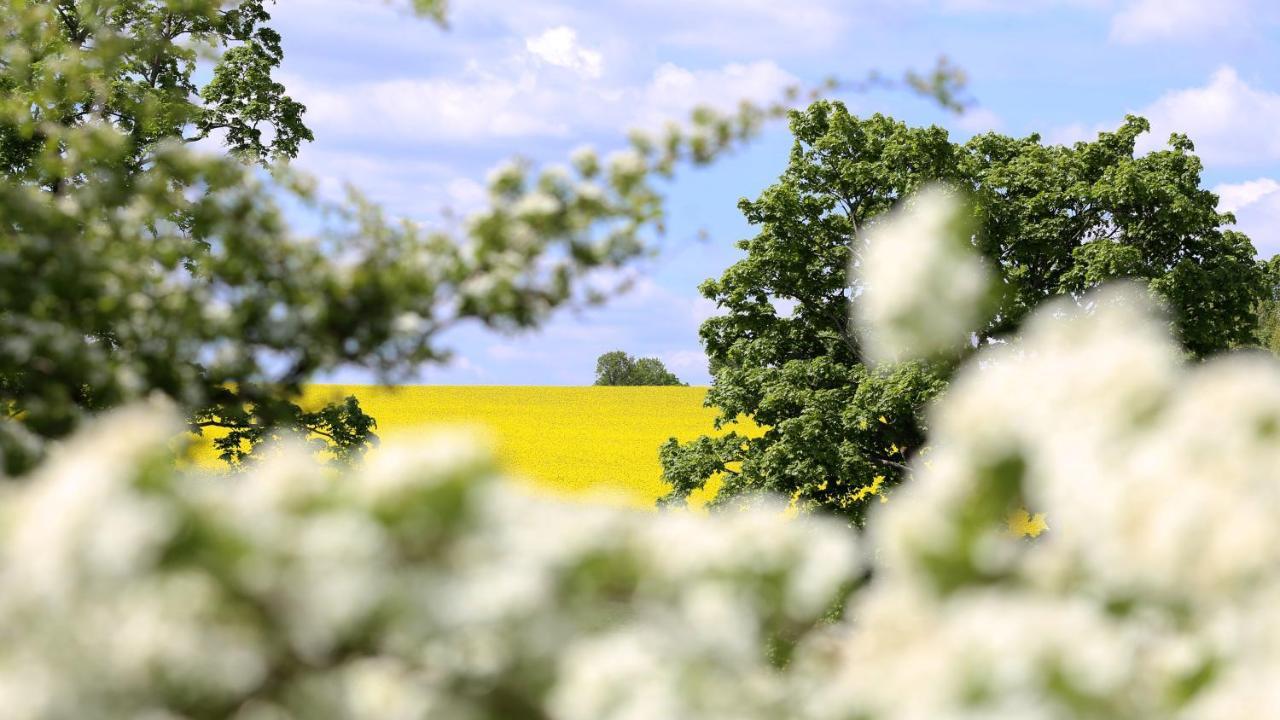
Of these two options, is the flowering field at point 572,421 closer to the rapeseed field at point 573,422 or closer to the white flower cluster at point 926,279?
the rapeseed field at point 573,422

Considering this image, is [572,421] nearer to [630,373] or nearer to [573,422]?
[573,422]

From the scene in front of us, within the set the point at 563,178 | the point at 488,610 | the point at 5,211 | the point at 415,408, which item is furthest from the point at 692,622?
the point at 415,408

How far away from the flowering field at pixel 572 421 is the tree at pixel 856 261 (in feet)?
28.1

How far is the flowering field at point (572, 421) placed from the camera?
109 feet

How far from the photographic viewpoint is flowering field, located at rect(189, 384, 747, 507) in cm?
3338

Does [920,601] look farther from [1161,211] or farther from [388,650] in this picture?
[1161,211]

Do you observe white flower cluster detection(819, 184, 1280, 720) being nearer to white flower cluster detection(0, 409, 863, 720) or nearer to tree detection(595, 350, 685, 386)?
white flower cluster detection(0, 409, 863, 720)

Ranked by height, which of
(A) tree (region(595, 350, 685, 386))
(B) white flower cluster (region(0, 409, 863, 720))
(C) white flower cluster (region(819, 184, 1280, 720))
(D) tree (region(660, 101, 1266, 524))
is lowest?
(B) white flower cluster (region(0, 409, 863, 720))

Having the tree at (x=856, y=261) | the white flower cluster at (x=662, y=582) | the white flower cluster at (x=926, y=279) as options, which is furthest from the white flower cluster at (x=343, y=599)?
the tree at (x=856, y=261)

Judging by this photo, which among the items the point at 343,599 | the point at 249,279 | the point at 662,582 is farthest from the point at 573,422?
the point at 343,599

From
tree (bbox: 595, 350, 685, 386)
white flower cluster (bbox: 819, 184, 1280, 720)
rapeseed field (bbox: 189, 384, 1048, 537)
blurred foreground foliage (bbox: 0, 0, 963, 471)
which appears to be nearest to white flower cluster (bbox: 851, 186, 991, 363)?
white flower cluster (bbox: 819, 184, 1280, 720)

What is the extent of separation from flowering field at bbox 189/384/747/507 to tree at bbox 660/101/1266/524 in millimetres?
8566

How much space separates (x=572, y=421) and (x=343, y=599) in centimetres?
4274

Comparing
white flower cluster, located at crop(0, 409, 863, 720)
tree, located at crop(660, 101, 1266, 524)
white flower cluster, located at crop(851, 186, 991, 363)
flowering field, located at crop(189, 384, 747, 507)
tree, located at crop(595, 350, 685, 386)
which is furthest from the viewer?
tree, located at crop(595, 350, 685, 386)
